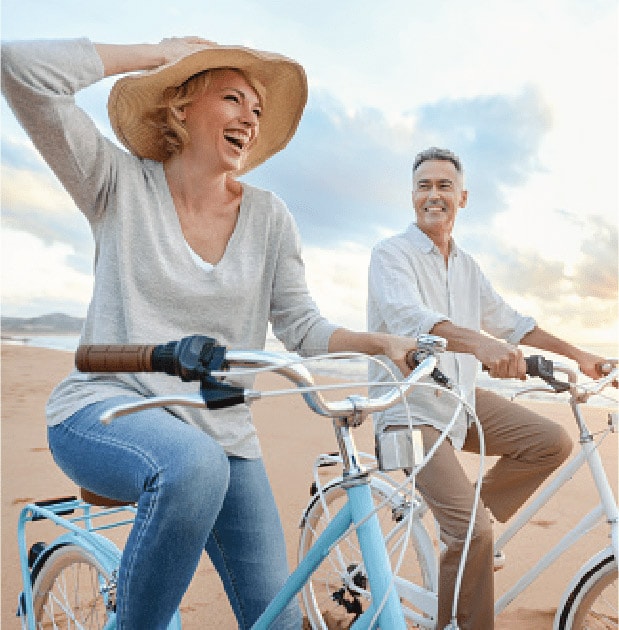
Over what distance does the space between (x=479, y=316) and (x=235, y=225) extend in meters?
1.54

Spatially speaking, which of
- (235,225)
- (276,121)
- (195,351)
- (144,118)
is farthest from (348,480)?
(276,121)

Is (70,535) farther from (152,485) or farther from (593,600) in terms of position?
(593,600)

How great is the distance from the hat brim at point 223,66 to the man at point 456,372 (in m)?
0.68

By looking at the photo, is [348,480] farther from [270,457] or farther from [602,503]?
[270,457]

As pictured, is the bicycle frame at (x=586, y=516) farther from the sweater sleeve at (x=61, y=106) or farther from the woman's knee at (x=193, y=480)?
the sweater sleeve at (x=61, y=106)

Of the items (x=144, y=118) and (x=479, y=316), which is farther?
(x=479, y=316)

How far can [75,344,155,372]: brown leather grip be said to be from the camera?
43.4 inches

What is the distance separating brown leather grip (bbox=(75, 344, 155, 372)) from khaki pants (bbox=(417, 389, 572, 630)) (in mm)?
1532

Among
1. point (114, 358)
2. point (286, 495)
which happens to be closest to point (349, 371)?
point (286, 495)

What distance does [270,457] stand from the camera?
6.74m

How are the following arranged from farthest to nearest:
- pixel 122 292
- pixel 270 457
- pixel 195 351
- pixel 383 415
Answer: pixel 270 457
pixel 383 415
pixel 122 292
pixel 195 351

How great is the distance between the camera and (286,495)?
18.0 feet

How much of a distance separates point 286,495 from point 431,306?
3.14 metres

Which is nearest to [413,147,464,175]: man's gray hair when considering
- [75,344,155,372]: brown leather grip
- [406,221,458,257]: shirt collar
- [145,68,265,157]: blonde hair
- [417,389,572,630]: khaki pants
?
[406,221,458,257]: shirt collar
